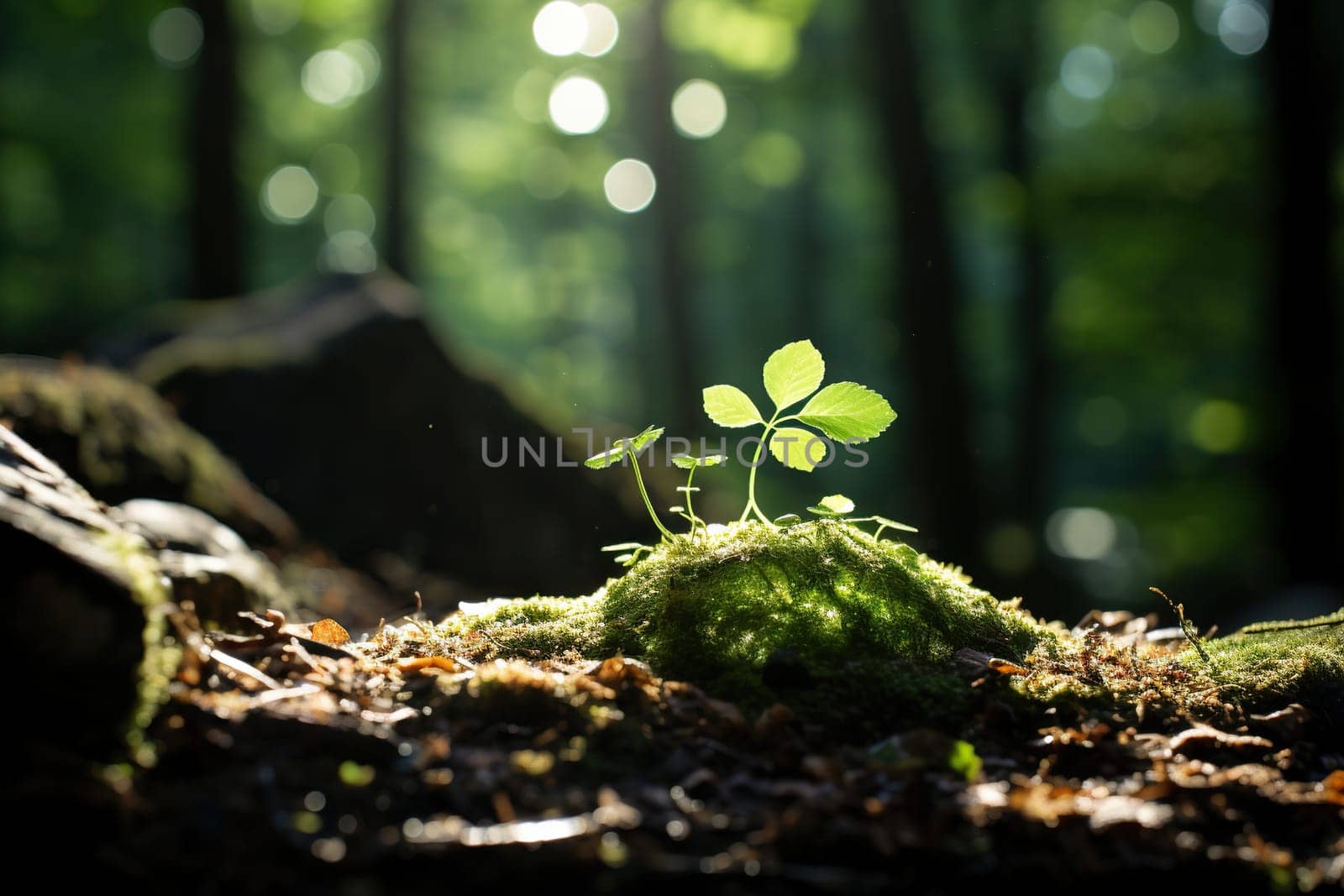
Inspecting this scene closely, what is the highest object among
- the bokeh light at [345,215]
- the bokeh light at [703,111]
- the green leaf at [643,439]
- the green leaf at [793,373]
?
the bokeh light at [703,111]

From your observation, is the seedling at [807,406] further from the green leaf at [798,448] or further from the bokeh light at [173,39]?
the bokeh light at [173,39]

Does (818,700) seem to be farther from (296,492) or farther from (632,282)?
(632,282)

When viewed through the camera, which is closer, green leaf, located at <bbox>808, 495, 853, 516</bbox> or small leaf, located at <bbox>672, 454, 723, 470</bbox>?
small leaf, located at <bbox>672, 454, 723, 470</bbox>

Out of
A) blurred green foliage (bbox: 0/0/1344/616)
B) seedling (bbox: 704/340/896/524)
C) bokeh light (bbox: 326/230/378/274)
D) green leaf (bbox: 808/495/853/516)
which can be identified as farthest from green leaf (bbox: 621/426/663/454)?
bokeh light (bbox: 326/230/378/274)

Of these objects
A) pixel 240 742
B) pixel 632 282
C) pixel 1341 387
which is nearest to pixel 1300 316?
pixel 1341 387

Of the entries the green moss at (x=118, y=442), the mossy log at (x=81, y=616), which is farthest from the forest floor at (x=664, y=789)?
the green moss at (x=118, y=442)

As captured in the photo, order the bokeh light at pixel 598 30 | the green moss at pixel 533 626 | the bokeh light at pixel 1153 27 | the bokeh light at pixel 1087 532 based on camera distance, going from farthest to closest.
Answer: the bokeh light at pixel 1087 532 → the bokeh light at pixel 598 30 → the bokeh light at pixel 1153 27 → the green moss at pixel 533 626

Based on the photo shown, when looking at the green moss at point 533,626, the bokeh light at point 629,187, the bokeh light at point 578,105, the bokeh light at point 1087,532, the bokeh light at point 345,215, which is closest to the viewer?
the green moss at point 533,626

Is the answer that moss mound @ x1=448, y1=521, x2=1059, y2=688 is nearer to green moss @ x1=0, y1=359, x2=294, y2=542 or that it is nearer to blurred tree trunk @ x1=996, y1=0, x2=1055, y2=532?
green moss @ x1=0, y1=359, x2=294, y2=542
